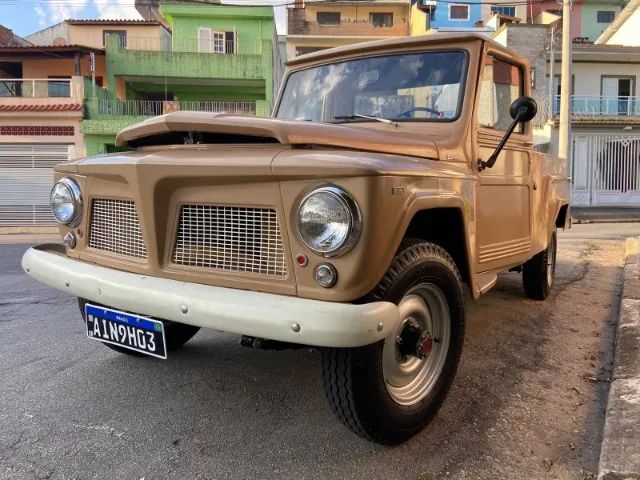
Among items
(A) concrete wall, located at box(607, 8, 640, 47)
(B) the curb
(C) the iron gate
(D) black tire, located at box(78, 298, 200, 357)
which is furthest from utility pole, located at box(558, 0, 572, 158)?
(D) black tire, located at box(78, 298, 200, 357)

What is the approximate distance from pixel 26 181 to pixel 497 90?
19.9 metres

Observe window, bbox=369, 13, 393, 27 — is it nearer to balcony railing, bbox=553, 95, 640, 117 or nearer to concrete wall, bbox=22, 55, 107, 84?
balcony railing, bbox=553, 95, 640, 117

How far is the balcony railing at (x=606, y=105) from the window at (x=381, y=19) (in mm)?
13794

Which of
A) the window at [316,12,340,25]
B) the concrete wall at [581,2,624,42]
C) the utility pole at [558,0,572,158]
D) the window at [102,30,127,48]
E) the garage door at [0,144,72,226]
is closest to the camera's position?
the utility pole at [558,0,572,158]

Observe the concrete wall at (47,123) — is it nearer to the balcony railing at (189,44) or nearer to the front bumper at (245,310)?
the balcony railing at (189,44)

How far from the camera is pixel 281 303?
7.37 feet

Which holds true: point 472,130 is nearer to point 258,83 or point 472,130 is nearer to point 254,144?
point 254,144

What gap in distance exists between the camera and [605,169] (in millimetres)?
22984

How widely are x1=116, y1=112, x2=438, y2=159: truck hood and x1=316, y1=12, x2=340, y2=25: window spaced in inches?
1337

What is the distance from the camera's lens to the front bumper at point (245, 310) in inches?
84.6

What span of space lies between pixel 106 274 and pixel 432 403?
5.50 ft

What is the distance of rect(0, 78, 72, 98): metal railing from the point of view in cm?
2033

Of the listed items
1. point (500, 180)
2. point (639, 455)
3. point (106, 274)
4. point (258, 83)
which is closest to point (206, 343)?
point (106, 274)

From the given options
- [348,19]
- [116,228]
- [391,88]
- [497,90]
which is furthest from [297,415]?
[348,19]
